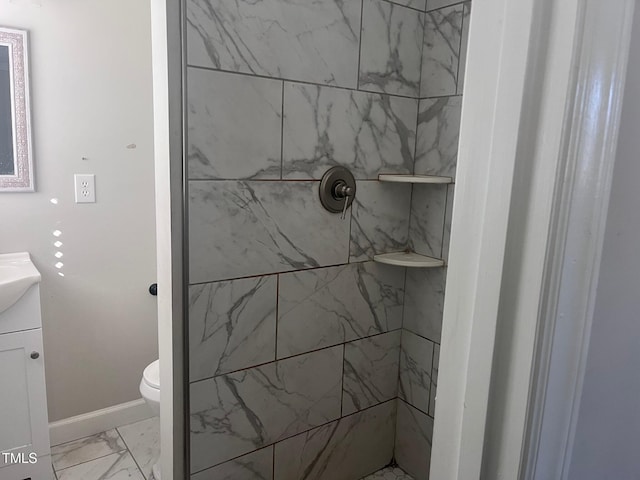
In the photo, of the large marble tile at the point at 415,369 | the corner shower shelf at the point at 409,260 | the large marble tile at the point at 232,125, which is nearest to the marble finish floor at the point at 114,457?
the large marble tile at the point at 415,369

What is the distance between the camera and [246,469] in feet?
5.69

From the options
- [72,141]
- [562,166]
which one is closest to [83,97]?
[72,141]

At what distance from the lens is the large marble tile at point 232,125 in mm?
1447

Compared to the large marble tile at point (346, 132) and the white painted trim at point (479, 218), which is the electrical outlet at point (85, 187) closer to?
the large marble tile at point (346, 132)

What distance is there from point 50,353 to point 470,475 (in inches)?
87.8

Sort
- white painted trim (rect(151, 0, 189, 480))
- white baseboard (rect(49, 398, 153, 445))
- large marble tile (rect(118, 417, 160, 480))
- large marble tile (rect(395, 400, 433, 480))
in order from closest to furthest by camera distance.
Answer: white painted trim (rect(151, 0, 189, 480)) → large marble tile (rect(395, 400, 433, 480)) → large marble tile (rect(118, 417, 160, 480)) → white baseboard (rect(49, 398, 153, 445))

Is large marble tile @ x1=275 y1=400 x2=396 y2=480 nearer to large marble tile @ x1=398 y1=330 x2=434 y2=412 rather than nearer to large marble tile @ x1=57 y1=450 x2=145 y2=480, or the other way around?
large marble tile @ x1=398 y1=330 x2=434 y2=412

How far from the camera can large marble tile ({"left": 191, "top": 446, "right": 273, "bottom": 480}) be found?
5.43ft

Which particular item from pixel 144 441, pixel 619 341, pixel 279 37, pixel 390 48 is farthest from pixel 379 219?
pixel 144 441

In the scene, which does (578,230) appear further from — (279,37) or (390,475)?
(390,475)

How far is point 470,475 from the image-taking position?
1.65 ft

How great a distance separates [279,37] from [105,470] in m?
1.93

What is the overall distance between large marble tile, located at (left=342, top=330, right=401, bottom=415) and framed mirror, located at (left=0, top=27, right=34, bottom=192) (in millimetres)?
1534

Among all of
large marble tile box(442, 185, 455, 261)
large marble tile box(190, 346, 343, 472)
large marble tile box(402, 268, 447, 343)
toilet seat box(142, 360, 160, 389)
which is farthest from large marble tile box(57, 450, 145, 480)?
large marble tile box(442, 185, 455, 261)
